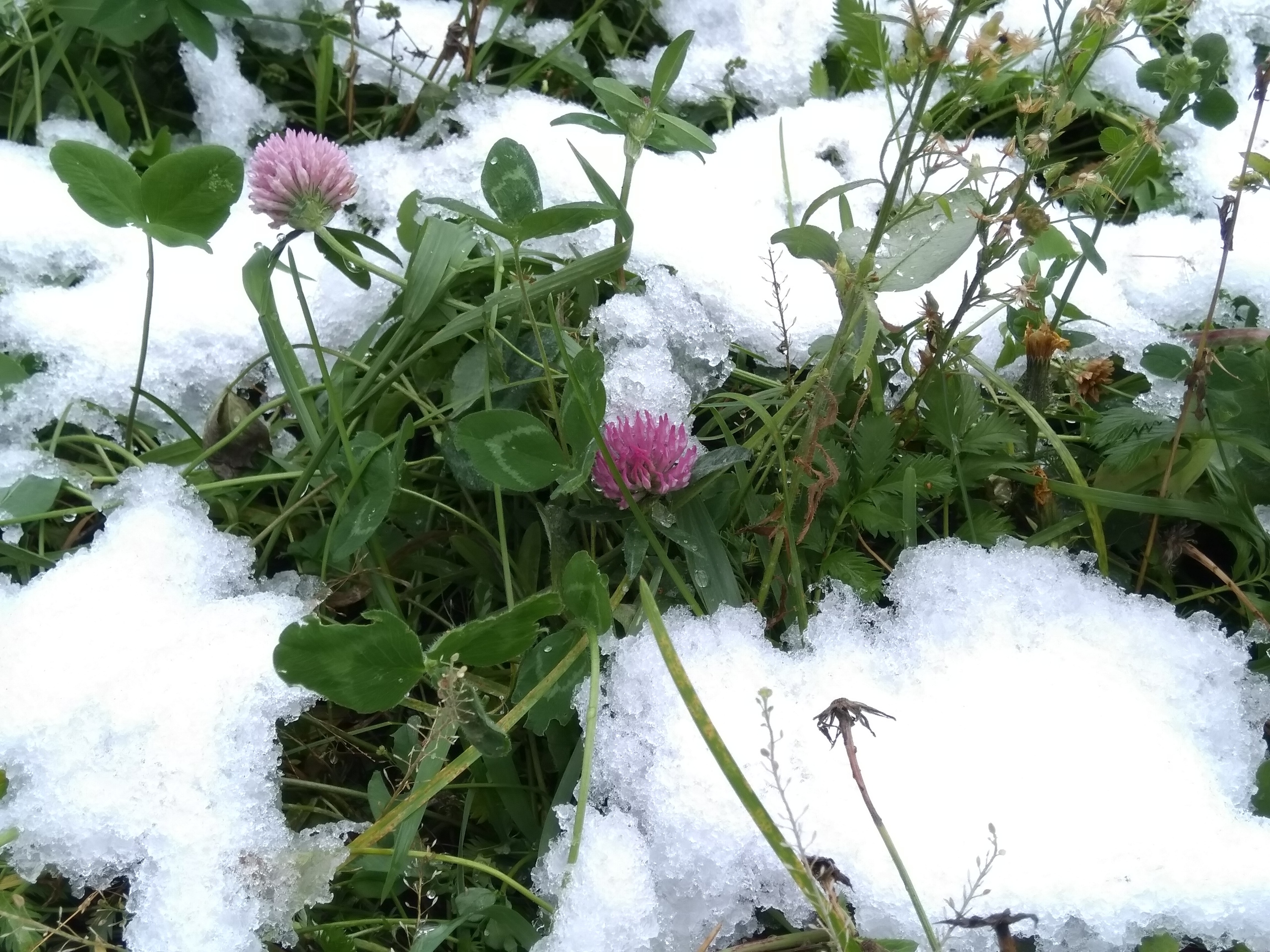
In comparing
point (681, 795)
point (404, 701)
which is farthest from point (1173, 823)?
point (404, 701)

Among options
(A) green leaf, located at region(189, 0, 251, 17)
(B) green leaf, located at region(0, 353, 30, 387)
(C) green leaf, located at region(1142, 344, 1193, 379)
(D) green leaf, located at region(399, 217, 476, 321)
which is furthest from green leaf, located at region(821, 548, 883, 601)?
(A) green leaf, located at region(189, 0, 251, 17)

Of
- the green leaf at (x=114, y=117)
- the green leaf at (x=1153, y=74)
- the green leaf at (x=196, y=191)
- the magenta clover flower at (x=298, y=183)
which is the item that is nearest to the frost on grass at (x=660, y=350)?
the magenta clover flower at (x=298, y=183)

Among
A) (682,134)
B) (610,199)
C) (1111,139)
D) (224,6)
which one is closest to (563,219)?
A: (610,199)

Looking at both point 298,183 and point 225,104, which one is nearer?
point 298,183

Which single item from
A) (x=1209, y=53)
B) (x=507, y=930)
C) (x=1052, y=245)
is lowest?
(x=507, y=930)

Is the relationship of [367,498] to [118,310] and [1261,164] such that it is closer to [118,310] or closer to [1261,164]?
[118,310]

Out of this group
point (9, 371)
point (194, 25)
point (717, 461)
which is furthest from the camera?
point (194, 25)

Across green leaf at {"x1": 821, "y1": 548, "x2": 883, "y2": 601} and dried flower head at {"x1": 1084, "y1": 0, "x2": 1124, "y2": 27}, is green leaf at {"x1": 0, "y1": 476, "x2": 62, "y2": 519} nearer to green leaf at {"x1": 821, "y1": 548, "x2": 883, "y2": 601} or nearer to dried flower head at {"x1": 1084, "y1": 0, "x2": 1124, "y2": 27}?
green leaf at {"x1": 821, "y1": 548, "x2": 883, "y2": 601}
